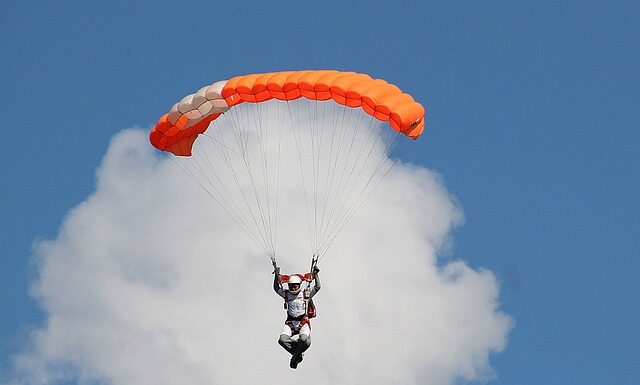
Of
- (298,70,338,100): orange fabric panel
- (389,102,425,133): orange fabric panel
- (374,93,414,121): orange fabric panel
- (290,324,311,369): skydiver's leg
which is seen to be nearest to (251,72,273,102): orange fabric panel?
(298,70,338,100): orange fabric panel

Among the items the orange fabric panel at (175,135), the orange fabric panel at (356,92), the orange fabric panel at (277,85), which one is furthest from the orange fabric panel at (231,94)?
the orange fabric panel at (356,92)

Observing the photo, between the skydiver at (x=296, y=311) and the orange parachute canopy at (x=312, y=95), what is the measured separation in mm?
4195

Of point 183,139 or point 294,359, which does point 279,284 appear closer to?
point 294,359

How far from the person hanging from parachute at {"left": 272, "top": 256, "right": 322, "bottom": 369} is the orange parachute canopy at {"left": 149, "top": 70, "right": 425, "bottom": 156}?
163 inches

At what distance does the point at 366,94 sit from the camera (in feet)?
158

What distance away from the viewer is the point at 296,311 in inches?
1909

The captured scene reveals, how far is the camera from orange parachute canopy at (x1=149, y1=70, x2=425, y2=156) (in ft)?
158

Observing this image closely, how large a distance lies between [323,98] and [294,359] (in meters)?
6.47

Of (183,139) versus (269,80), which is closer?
(269,80)

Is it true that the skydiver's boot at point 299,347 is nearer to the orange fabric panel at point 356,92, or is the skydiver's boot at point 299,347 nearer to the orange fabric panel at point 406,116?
the orange fabric panel at point 406,116

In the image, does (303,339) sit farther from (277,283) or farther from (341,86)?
(341,86)

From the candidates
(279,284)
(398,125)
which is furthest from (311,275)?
(398,125)

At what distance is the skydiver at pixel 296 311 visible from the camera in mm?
48281

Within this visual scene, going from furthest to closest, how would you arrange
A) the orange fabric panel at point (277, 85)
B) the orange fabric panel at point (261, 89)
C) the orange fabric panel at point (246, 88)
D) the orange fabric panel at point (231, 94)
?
the orange fabric panel at point (231, 94)
the orange fabric panel at point (246, 88)
the orange fabric panel at point (261, 89)
the orange fabric panel at point (277, 85)
